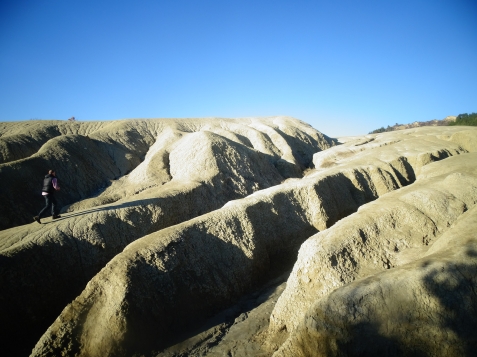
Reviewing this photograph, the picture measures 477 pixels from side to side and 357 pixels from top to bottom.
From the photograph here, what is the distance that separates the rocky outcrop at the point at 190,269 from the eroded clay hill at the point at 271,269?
0.12 feet

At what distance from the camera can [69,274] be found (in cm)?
1179

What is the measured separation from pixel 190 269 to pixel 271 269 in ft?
12.0

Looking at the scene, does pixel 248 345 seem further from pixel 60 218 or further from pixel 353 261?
pixel 60 218

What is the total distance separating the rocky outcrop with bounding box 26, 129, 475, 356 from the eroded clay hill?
38 mm

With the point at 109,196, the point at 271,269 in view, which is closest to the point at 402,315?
the point at 271,269

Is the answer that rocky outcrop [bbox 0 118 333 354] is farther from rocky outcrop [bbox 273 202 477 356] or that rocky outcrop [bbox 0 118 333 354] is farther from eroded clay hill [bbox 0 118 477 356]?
rocky outcrop [bbox 273 202 477 356]

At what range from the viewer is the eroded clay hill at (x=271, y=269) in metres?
5.39

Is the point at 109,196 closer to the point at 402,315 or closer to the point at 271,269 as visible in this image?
the point at 271,269

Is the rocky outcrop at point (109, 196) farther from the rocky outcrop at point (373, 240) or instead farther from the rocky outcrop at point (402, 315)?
the rocky outcrop at point (402, 315)

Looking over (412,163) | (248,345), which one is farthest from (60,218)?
(412,163)

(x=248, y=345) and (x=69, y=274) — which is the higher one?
(x=69, y=274)

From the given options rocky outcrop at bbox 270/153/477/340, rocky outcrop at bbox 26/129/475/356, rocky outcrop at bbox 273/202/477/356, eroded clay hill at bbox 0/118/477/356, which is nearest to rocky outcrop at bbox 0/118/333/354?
eroded clay hill at bbox 0/118/477/356

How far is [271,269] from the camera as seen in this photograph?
477 inches

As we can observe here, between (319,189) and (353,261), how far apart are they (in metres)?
6.04
